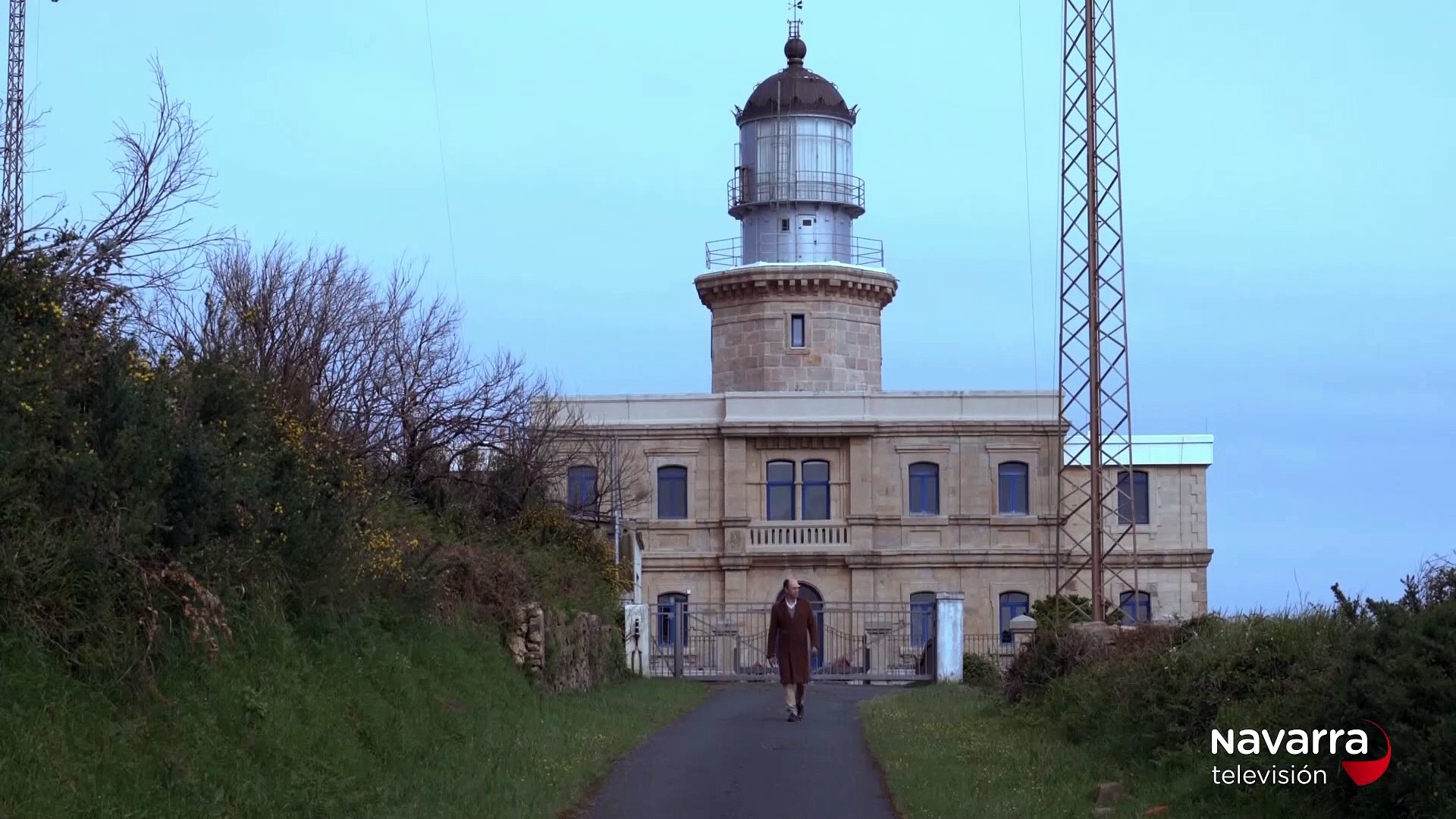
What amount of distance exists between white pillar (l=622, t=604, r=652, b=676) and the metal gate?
5.43m

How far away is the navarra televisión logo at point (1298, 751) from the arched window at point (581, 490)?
20570mm

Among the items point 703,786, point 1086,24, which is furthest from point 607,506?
point 703,786

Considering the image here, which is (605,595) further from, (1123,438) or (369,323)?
Result: (1123,438)

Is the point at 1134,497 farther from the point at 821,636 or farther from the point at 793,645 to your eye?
the point at 793,645

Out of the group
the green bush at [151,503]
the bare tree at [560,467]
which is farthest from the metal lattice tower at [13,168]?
the bare tree at [560,467]

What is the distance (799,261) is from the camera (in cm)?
4900

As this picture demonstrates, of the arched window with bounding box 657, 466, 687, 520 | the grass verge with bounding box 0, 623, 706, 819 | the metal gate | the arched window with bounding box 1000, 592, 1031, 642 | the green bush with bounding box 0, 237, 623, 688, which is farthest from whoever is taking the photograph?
the arched window with bounding box 657, 466, 687, 520

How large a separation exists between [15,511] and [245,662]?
7.12ft

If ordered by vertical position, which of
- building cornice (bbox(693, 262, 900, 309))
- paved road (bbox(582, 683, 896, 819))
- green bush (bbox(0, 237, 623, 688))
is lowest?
paved road (bbox(582, 683, 896, 819))

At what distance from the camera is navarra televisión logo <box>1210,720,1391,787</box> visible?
980cm

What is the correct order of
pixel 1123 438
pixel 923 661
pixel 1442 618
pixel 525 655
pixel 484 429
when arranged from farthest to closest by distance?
pixel 1123 438 → pixel 923 661 → pixel 484 429 → pixel 525 655 → pixel 1442 618

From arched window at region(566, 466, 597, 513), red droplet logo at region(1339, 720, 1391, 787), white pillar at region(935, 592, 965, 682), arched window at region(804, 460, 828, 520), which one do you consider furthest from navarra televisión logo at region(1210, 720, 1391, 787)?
arched window at region(804, 460, 828, 520)

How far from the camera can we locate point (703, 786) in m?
12.7

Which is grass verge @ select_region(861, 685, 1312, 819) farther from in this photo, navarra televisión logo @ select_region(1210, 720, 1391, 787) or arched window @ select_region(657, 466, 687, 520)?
arched window @ select_region(657, 466, 687, 520)
